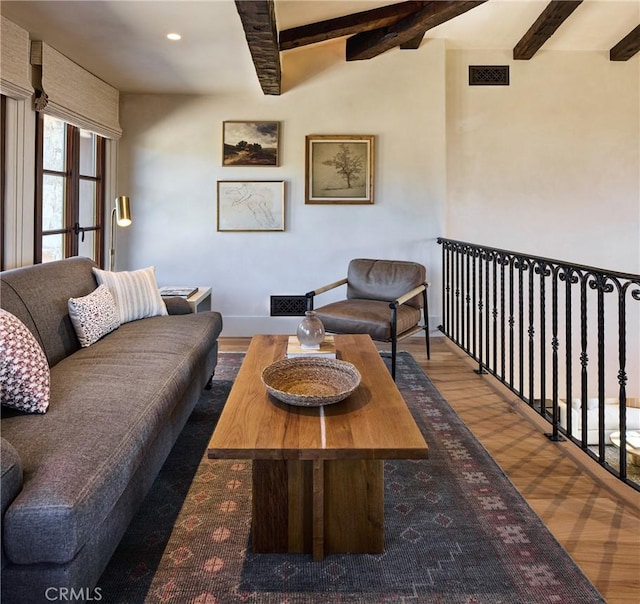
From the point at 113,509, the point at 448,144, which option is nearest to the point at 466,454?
the point at 113,509

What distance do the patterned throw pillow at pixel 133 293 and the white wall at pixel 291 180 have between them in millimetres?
1601

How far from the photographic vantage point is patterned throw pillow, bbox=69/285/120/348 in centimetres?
245

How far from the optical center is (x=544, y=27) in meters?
4.19

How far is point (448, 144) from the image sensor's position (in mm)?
4828

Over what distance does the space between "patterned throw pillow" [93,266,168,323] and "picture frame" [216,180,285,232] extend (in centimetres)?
162

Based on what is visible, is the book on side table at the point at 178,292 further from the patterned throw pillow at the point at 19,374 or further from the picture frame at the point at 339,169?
the patterned throw pillow at the point at 19,374

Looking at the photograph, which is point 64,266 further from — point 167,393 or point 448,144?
point 448,144

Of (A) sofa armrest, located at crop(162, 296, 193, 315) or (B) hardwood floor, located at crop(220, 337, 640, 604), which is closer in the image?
(B) hardwood floor, located at crop(220, 337, 640, 604)

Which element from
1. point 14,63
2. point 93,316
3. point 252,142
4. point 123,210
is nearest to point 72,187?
point 123,210

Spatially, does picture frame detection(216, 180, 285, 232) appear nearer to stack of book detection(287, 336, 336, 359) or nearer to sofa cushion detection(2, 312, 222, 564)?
sofa cushion detection(2, 312, 222, 564)

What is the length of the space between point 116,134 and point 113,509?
3.97m

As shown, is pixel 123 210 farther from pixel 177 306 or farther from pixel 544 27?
pixel 544 27

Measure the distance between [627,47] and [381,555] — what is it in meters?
5.25

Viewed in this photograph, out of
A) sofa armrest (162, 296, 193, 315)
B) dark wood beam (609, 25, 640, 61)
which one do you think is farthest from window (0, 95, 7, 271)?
dark wood beam (609, 25, 640, 61)
